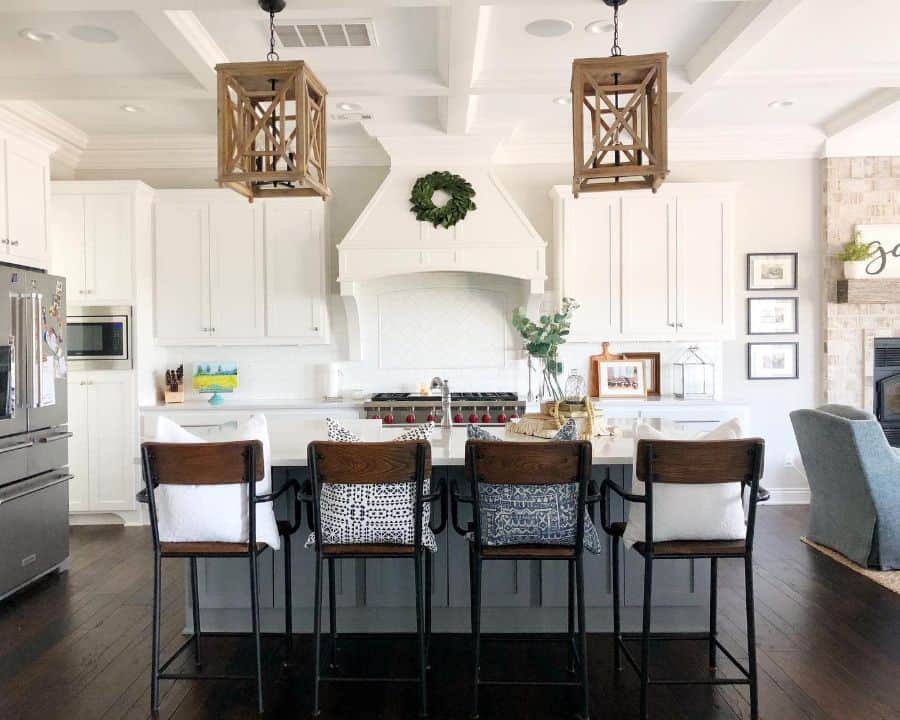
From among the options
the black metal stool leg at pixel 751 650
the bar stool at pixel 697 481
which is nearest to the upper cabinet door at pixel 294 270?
the bar stool at pixel 697 481

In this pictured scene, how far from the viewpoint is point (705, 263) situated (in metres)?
5.51

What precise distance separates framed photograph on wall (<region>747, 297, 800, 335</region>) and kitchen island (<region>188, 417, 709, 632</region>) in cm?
317

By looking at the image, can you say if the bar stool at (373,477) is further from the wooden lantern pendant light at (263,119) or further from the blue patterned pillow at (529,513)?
the wooden lantern pendant light at (263,119)

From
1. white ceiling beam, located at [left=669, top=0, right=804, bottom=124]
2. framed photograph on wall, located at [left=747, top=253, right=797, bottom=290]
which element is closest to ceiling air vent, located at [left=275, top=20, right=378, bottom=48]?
white ceiling beam, located at [left=669, top=0, right=804, bottom=124]

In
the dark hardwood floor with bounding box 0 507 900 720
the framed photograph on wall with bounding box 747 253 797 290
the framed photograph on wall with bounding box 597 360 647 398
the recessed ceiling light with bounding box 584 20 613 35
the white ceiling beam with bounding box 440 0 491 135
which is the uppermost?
the recessed ceiling light with bounding box 584 20 613 35

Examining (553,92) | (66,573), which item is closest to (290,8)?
(553,92)

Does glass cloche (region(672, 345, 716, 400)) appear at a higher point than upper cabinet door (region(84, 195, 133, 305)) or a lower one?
lower

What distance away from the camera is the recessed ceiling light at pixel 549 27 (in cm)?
361

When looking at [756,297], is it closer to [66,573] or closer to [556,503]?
[556,503]

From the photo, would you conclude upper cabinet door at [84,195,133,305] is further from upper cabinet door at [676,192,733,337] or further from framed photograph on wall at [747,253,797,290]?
framed photograph on wall at [747,253,797,290]

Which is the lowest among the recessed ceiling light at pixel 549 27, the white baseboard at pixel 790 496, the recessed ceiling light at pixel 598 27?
the white baseboard at pixel 790 496

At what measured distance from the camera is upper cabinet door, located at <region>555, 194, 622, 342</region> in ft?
18.1

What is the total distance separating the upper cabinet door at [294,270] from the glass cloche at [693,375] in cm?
288

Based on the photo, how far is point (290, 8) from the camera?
128 inches
